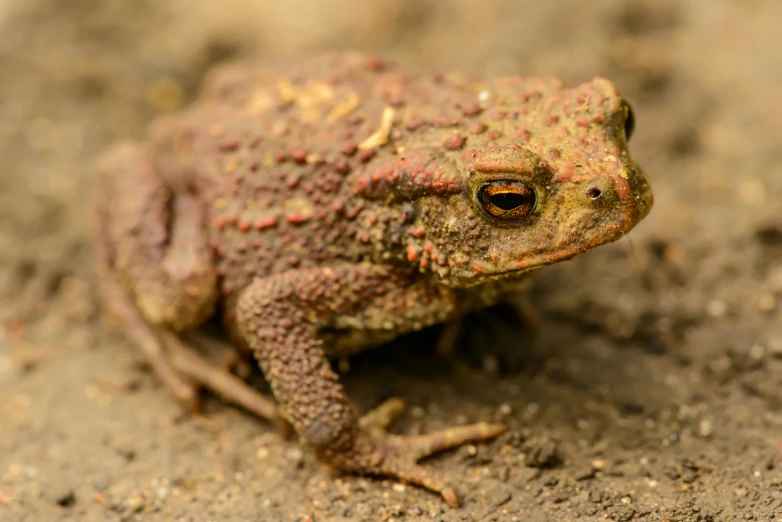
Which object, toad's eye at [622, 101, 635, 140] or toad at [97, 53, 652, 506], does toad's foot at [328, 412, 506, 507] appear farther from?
toad's eye at [622, 101, 635, 140]

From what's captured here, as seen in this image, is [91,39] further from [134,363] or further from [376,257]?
[376,257]

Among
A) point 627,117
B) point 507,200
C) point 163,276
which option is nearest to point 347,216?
point 507,200

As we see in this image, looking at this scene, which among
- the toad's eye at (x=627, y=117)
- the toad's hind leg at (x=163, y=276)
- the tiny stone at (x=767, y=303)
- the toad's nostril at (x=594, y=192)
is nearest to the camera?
the toad's nostril at (x=594, y=192)

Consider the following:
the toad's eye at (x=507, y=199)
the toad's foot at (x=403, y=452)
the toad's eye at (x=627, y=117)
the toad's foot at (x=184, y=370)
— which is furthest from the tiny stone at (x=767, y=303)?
the toad's foot at (x=184, y=370)

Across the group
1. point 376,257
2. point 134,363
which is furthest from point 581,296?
point 134,363

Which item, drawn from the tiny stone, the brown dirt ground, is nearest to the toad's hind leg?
the brown dirt ground

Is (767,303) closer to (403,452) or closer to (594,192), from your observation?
(594,192)

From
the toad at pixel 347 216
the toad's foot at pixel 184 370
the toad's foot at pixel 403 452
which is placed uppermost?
the toad at pixel 347 216

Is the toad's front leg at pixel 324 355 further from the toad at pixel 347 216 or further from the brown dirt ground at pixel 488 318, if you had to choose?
the brown dirt ground at pixel 488 318
